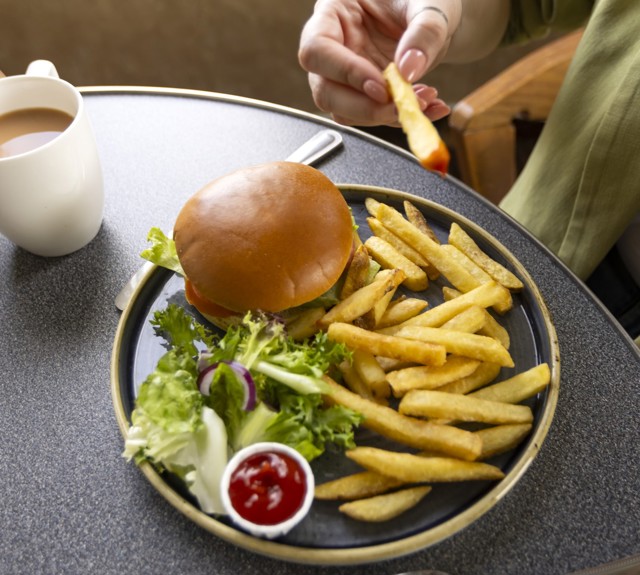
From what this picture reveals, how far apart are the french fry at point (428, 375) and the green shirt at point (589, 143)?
64 cm

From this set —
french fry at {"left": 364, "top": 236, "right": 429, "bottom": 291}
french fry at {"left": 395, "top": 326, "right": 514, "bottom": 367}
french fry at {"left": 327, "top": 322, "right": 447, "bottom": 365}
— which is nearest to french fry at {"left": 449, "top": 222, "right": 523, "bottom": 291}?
french fry at {"left": 364, "top": 236, "right": 429, "bottom": 291}

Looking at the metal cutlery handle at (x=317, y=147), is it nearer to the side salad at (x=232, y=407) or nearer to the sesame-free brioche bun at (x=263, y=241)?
the sesame-free brioche bun at (x=263, y=241)

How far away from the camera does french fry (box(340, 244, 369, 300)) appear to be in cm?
159

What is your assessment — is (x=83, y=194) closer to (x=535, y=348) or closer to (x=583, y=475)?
(x=535, y=348)

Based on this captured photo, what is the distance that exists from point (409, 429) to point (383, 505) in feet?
0.52

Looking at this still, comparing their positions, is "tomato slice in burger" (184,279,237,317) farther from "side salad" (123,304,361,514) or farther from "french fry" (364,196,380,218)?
"french fry" (364,196,380,218)

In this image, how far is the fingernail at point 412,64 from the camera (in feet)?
4.94

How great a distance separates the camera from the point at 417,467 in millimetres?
1238

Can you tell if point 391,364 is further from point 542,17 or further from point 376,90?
point 542,17

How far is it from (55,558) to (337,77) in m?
1.26

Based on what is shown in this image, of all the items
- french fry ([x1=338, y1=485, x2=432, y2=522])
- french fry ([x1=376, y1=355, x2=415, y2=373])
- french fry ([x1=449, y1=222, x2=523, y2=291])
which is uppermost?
french fry ([x1=449, y1=222, x2=523, y2=291])

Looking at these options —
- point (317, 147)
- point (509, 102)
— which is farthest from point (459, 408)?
point (509, 102)

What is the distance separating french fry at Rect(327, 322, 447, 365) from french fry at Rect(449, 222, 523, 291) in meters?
0.34

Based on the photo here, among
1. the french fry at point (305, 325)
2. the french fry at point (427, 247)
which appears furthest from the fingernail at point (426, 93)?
the french fry at point (305, 325)
